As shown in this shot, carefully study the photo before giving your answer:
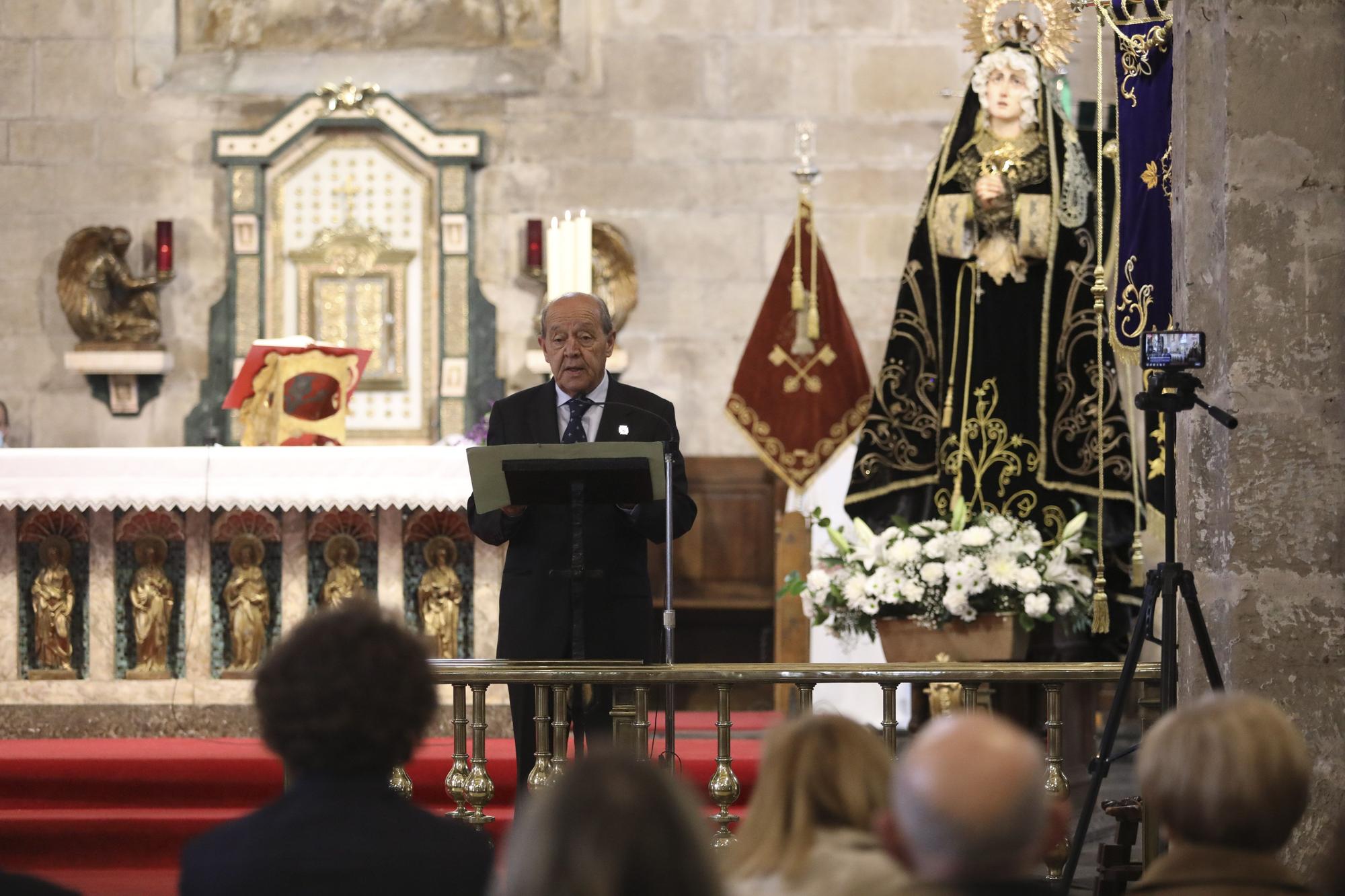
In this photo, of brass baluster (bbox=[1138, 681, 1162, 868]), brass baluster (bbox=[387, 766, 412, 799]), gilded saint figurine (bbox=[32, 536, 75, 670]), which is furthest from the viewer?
gilded saint figurine (bbox=[32, 536, 75, 670])

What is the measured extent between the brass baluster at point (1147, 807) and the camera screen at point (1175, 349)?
0.80 m

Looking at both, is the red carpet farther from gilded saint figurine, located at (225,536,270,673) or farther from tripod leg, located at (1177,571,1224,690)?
tripod leg, located at (1177,571,1224,690)

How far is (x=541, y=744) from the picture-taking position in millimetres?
4355

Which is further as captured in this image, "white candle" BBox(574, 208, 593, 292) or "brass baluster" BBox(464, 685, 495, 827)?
"white candle" BBox(574, 208, 593, 292)

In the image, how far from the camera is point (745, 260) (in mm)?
9500

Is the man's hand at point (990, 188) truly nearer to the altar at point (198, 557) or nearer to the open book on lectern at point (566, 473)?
the altar at point (198, 557)

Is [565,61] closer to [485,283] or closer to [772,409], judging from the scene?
[485,283]

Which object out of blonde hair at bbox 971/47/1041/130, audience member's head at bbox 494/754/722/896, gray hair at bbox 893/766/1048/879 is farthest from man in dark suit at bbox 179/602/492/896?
blonde hair at bbox 971/47/1041/130

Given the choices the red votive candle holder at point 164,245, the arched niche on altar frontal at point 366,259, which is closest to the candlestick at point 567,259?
the arched niche on altar frontal at point 366,259

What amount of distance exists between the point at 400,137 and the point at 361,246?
2.00 ft

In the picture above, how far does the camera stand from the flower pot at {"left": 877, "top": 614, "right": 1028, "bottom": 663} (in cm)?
622

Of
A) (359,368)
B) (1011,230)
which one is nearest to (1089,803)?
(1011,230)

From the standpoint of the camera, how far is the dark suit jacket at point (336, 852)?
220 centimetres

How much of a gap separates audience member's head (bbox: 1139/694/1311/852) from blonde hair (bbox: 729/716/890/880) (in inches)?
16.3
